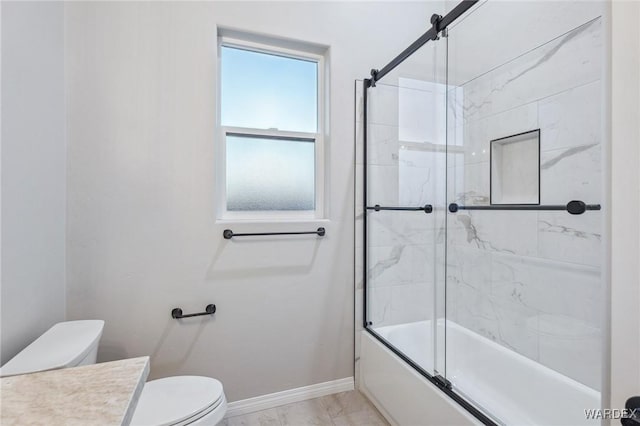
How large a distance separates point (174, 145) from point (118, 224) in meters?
0.50

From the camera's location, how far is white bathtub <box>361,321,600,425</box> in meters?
1.34

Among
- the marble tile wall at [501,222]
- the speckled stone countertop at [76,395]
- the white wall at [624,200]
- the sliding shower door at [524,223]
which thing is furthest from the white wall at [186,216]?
the white wall at [624,200]

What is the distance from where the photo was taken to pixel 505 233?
1731 millimetres

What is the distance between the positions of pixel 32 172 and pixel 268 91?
4.10ft

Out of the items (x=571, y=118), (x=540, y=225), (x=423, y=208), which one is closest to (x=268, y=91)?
(x=423, y=208)

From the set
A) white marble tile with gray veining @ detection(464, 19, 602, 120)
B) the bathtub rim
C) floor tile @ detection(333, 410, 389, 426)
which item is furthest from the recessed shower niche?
floor tile @ detection(333, 410, 389, 426)

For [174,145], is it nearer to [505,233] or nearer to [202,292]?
[202,292]

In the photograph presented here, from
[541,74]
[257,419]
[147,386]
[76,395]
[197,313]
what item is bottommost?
[257,419]

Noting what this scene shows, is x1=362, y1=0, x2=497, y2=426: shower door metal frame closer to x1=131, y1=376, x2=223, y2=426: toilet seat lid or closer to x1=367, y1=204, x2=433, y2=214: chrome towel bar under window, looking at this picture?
x1=367, y1=204, x2=433, y2=214: chrome towel bar under window

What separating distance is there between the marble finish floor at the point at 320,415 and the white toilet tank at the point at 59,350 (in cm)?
89

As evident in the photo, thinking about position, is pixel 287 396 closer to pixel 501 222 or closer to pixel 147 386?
pixel 147 386

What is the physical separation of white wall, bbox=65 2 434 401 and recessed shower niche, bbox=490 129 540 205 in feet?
2.82

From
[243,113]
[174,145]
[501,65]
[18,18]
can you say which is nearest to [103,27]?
[18,18]

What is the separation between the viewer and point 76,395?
71 centimetres
